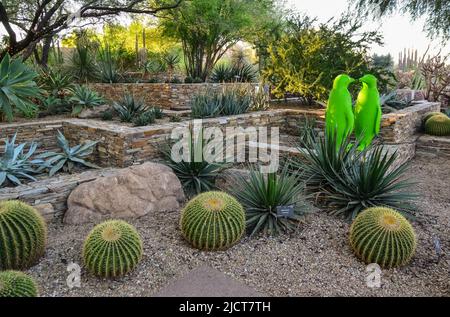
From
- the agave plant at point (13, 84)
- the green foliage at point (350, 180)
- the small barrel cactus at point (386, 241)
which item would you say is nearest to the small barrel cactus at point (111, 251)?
the small barrel cactus at point (386, 241)

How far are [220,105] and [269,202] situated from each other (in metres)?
3.94

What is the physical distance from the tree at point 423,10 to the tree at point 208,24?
14.6 ft

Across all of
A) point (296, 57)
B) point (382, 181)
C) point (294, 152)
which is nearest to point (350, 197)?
point (382, 181)

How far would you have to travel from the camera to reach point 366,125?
208 inches

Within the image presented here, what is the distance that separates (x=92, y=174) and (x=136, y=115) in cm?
229

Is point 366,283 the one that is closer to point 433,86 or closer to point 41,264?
point 41,264

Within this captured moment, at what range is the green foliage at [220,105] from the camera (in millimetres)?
7086

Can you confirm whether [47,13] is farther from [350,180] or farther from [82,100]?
[350,180]

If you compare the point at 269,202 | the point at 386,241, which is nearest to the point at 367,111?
the point at 269,202

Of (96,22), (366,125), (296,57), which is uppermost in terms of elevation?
(96,22)

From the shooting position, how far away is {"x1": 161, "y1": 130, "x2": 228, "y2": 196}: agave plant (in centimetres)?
507

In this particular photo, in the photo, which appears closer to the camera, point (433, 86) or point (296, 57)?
point (296, 57)

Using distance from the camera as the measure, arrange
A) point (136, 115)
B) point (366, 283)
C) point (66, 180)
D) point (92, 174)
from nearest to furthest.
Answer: point (366, 283), point (66, 180), point (92, 174), point (136, 115)

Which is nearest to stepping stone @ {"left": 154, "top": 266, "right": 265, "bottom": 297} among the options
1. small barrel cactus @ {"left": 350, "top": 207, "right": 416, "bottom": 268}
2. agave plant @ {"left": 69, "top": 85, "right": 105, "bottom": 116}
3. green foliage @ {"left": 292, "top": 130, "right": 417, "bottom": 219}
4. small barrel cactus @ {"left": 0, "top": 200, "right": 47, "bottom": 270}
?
small barrel cactus @ {"left": 350, "top": 207, "right": 416, "bottom": 268}
